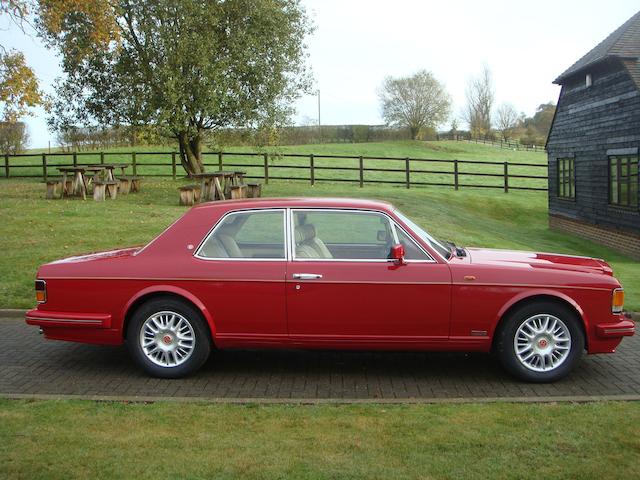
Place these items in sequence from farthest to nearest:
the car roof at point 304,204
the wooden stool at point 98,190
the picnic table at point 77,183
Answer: the picnic table at point 77,183
the wooden stool at point 98,190
the car roof at point 304,204

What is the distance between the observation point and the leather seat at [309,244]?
645cm

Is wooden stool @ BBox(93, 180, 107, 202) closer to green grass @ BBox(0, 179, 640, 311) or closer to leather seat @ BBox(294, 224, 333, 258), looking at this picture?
green grass @ BBox(0, 179, 640, 311)

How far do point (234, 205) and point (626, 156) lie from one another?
54.7ft

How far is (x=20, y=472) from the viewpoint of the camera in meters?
4.17

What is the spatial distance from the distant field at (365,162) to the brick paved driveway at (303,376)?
18106 millimetres

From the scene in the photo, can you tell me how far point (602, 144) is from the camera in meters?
21.8

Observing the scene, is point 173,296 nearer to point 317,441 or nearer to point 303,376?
point 303,376

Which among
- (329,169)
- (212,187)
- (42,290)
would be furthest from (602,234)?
(329,169)

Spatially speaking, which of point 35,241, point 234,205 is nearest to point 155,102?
point 35,241

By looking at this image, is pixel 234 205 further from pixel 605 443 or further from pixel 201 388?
pixel 605 443

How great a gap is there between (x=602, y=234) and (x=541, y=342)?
681 inches

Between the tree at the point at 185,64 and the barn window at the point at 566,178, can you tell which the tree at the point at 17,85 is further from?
the barn window at the point at 566,178

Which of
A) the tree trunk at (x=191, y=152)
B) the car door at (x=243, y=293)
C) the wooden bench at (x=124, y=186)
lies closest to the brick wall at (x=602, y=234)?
the tree trunk at (x=191, y=152)

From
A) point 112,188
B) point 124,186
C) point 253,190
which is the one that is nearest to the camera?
point 253,190
